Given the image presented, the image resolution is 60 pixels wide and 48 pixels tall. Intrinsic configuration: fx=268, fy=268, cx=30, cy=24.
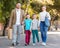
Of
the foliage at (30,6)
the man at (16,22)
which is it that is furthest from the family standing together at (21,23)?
the foliage at (30,6)

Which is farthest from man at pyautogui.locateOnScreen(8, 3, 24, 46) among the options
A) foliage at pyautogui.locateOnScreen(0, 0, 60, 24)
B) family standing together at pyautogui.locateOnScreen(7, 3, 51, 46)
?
foliage at pyautogui.locateOnScreen(0, 0, 60, 24)

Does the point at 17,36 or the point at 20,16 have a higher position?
the point at 20,16

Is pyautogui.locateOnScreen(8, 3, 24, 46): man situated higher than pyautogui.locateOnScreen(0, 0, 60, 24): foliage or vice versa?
pyautogui.locateOnScreen(0, 0, 60, 24): foliage

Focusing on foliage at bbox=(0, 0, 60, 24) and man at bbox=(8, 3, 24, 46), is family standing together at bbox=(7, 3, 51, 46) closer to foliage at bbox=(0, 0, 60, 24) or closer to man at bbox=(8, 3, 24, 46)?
man at bbox=(8, 3, 24, 46)

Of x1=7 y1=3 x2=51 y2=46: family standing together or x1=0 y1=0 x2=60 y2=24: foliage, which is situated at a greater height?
x1=0 y1=0 x2=60 y2=24: foliage

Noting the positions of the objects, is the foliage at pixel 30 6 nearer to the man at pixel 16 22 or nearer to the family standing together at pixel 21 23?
the family standing together at pixel 21 23

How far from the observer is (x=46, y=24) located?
1270 cm

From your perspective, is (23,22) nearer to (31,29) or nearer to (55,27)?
(31,29)

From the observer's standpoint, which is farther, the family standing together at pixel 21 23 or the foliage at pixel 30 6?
the foliage at pixel 30 6

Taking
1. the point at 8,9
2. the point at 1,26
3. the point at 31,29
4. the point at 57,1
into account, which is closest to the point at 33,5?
the point at 57,1

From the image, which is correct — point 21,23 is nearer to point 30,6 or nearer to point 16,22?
point 16,22

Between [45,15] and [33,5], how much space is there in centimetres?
2688

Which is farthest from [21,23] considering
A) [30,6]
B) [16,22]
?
[30,6]

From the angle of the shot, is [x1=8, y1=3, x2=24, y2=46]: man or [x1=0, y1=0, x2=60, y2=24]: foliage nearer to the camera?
[x1=8, y1=3, x2=24, y2=46]: man
